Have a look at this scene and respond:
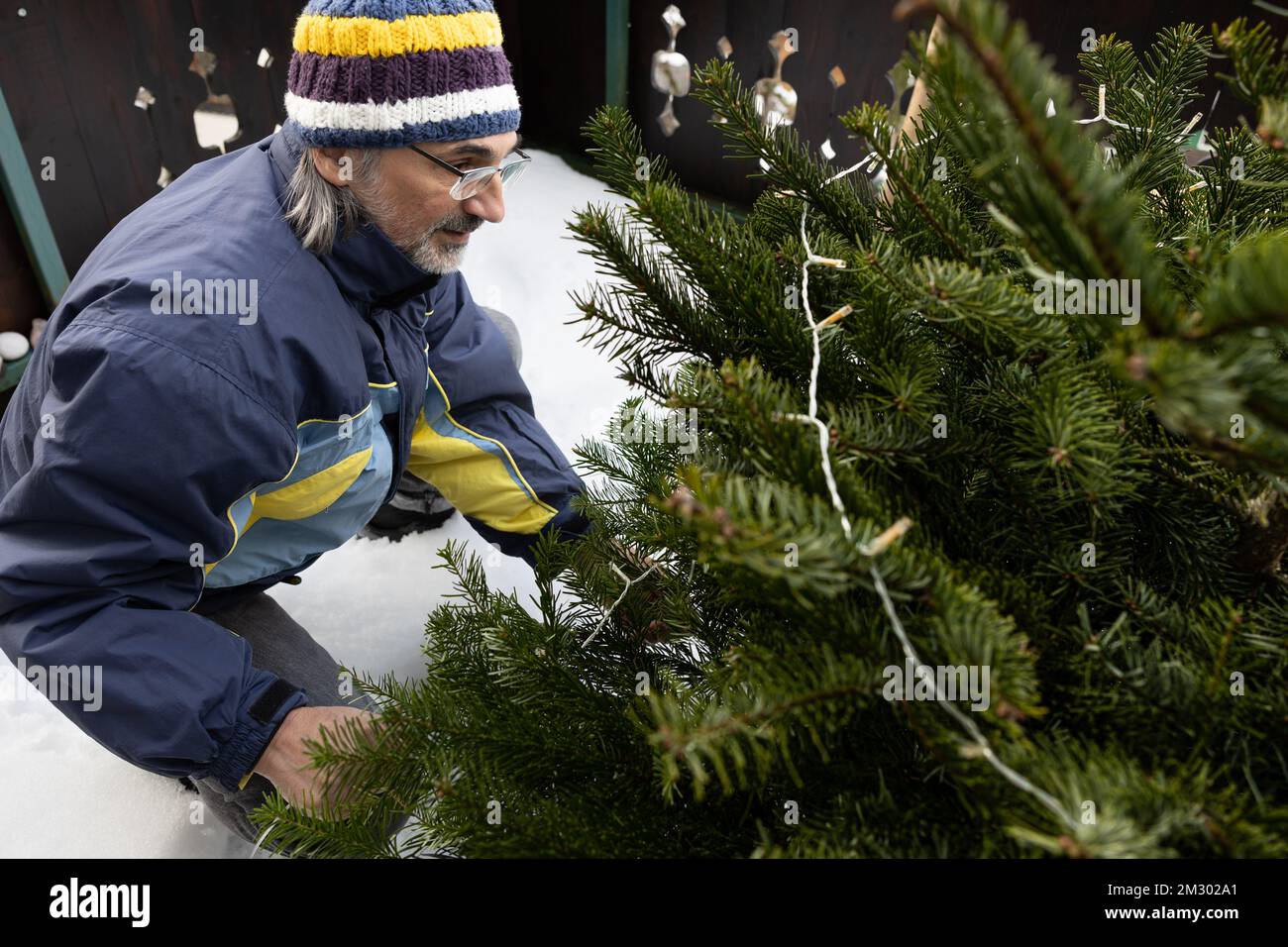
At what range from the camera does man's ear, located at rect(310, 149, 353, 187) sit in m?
1.21

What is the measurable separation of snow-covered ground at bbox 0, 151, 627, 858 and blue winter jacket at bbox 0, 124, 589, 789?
278mm

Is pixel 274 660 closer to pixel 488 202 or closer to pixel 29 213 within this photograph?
pixel 488 202

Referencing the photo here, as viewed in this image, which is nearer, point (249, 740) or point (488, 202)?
point (249, 740)

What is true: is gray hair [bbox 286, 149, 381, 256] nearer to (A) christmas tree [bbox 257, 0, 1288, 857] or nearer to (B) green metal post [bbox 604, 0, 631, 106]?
(A) christmas tree [bbox 257, 0, 1288, 857]

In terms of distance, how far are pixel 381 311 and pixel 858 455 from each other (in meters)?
1.01

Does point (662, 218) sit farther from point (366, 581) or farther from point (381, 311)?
point (366, 581)

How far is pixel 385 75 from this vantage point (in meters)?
1.12

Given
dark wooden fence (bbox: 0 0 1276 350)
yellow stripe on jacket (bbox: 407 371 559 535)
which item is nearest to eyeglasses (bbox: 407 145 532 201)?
yellow stripe on jacket (bbox: 407 371 559 535)

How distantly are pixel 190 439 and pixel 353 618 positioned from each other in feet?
3.02

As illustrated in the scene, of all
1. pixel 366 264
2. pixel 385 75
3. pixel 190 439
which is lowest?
pixel 190 439

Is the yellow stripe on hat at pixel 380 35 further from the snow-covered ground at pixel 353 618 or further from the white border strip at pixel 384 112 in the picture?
the snow-covered ground at pixel 353 618

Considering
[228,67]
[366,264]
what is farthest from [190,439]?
[228,67]

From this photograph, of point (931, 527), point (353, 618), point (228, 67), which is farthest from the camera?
point (228, 67)
